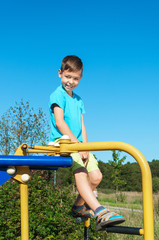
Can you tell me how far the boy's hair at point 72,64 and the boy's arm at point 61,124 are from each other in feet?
1.11

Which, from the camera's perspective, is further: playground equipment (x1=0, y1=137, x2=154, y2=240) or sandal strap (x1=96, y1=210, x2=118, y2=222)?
sandal strap (x1=96, y1=210, x2=118, y2=222)

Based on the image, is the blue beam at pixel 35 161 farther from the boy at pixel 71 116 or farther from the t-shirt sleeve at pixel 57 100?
the t-shirt sleeve at pixel 57 100

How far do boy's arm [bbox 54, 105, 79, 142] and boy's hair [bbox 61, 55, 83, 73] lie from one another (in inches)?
13.3

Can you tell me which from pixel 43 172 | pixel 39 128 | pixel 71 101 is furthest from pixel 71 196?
pixel 39 128

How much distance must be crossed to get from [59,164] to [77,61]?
108 cm

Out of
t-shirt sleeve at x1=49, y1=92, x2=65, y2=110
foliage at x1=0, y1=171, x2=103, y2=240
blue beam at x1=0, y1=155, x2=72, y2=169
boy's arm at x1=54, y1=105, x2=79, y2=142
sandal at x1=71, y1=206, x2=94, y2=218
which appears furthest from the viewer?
foliage at x1=0, y1=171, x2=103, y2=240

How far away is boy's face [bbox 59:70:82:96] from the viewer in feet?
8.45

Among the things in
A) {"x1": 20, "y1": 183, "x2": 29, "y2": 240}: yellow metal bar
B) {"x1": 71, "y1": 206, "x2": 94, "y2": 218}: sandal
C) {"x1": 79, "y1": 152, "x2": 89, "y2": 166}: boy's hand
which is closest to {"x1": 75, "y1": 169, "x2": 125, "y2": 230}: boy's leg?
{"x1": 79, "y1": 152, "x2": 89, "y2": 166}: boy's hand

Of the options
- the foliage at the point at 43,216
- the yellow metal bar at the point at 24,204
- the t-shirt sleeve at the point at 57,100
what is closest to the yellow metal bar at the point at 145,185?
the yellow metal bar at the point at 24,204

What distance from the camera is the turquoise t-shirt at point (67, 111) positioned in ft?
8.38

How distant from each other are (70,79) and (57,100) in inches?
8.4

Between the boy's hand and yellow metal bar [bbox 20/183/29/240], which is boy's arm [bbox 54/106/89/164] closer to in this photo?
the boy's hand

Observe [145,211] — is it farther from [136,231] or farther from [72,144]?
[72,144]

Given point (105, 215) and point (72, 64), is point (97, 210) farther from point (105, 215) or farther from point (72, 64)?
point (72, 64)
